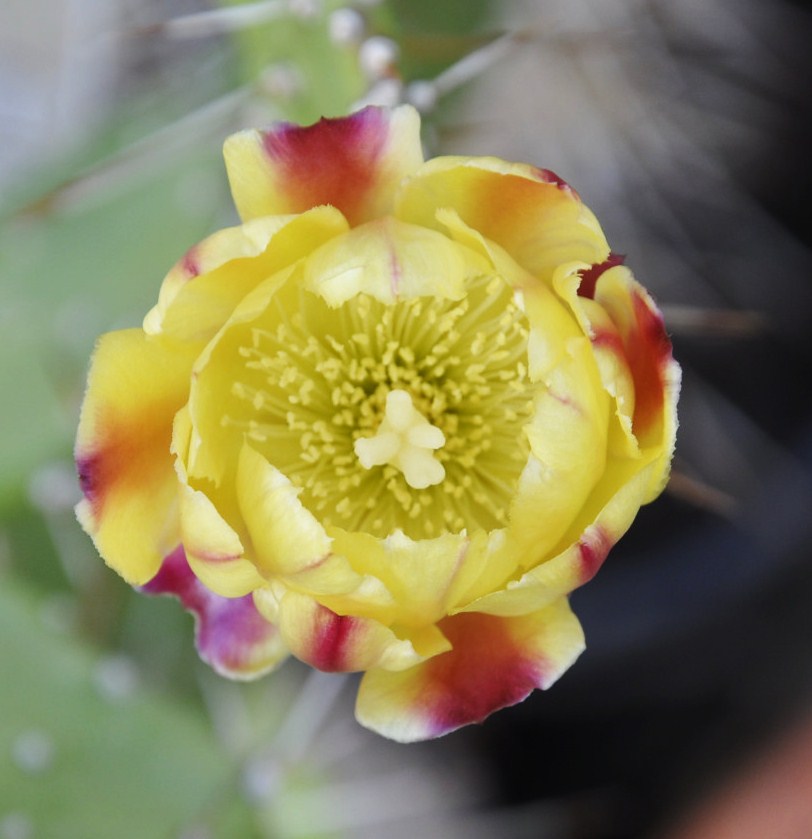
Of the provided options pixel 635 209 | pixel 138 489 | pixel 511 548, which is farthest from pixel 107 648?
pixel 635 209

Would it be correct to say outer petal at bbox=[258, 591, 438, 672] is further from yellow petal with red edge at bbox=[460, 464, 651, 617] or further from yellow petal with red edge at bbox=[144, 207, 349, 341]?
yellow petal with red edge at bbox=[144, 207, 349, 341]

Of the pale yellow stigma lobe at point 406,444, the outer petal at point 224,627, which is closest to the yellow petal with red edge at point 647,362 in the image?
the pale yellow stigma lobe at point 406,444

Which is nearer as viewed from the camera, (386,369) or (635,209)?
(386,369)

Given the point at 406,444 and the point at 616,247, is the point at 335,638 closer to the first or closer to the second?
the point at 406,444

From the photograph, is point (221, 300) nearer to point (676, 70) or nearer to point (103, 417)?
point (103, 417)

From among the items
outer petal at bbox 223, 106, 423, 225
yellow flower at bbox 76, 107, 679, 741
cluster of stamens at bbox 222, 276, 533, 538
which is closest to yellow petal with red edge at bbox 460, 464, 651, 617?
yellow flower at bbox 76, 107, 679, 741

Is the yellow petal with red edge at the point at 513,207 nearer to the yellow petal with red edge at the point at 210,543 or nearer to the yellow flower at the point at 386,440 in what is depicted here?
the yellow flower at the point at 386,440

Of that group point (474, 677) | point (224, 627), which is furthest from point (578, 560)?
point (224, 627)
